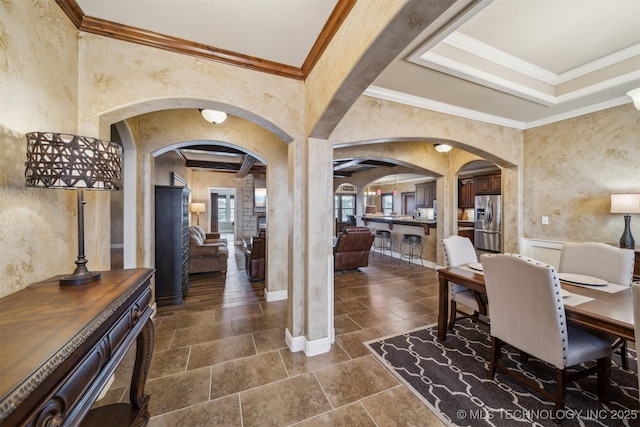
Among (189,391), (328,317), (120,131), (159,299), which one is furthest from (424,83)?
(159,299)

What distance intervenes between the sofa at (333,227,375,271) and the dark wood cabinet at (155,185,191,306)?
285 centimetres

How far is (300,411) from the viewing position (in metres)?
1.66

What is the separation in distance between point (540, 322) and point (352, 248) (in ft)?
11.8

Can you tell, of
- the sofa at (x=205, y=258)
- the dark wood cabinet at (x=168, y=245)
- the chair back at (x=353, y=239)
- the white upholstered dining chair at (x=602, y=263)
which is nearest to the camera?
the white upholstered dining chair at (x=602, y=263)

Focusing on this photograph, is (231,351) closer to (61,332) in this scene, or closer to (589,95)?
(61,332)

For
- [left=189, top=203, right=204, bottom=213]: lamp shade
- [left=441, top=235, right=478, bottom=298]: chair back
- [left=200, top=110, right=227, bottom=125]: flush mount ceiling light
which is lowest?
[left=441, top=235, right=478, bottom=298]: chair back

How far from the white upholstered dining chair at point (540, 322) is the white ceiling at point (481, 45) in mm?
1794

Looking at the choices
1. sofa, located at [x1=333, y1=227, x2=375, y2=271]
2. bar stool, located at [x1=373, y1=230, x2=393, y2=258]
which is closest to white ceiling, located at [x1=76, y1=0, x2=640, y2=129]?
sofa, located at [x1=333, y1=227, x2=375, y2=271]

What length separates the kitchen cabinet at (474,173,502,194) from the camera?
7.23m

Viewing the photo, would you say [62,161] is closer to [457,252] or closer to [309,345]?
[309,345]

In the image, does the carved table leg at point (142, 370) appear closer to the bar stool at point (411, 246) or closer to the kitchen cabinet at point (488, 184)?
the bar stool at point (411, 246)

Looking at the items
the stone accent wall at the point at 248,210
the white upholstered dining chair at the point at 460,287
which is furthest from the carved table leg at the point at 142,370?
the stone accent wall at the point at 248,210

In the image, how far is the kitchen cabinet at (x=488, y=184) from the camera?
285 inches

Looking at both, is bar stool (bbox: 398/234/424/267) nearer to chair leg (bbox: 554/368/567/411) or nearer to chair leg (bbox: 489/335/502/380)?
chair leg (bbox: 489/335/502/380)
